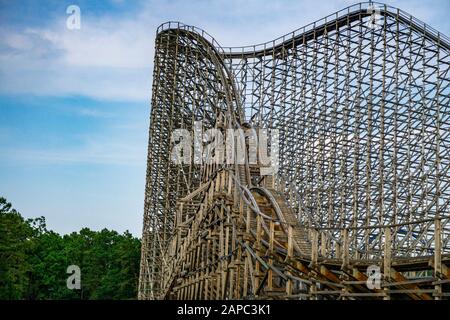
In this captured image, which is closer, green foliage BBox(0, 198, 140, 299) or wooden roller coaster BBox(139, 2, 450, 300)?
wooden roller coaster BBox(139, 2, 450, 300)

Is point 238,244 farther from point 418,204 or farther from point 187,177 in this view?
point 187,177

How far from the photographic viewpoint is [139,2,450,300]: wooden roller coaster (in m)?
8.62

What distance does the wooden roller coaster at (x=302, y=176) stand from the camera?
28.3 feet

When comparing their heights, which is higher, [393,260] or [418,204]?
[418,204]

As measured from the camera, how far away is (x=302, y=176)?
17.2 metres

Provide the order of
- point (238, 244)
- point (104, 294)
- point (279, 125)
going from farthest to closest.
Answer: point (104, 294), point (279, 125), point (238, 244)

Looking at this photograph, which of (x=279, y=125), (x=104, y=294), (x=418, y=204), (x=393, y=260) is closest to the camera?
(x=393, y=260)

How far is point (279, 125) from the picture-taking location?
17.7 metres

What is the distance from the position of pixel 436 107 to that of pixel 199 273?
6283 millimetres

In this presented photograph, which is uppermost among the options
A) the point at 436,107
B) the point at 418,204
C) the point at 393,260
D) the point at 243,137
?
the point at 436,107

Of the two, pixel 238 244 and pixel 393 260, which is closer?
pixel 393 260

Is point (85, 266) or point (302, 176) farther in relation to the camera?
point (85, 266)

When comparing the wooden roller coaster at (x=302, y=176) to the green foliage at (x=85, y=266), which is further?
the green foliage at (x=85, y=266)
